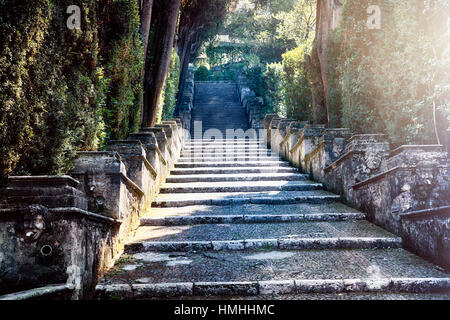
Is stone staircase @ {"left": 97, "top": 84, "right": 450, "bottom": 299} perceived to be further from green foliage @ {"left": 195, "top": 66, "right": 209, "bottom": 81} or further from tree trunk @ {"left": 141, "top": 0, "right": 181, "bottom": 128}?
green foliage @ {"left": 195, "top": 66, "right": 209, "bottom": 81}

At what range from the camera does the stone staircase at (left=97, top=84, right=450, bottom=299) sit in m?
3.08

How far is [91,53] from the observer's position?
4.45 metres

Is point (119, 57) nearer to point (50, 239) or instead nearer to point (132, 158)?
point (132, 158)

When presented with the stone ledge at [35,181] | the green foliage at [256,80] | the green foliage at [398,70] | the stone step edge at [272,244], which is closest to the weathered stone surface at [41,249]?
the stone ledge at [35,181]

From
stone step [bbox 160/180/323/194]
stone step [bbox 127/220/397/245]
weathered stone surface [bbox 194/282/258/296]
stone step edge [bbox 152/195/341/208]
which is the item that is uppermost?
stone step [bbox 160/180/323/194]

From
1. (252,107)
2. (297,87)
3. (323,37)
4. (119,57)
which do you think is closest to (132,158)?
(119,57)

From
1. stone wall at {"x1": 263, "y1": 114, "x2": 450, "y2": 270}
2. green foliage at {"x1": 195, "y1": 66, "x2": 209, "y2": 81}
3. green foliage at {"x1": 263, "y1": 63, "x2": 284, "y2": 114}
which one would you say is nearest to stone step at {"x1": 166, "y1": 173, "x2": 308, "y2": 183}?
stone wall at {"x1": 263, "y1": 114, "x2": 450, "y2": 270}

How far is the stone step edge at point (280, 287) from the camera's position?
3031 millimetres

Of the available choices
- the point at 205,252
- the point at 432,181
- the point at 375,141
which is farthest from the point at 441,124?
the point at 205,252

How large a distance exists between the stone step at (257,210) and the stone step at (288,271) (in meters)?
1.28

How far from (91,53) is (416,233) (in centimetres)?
446

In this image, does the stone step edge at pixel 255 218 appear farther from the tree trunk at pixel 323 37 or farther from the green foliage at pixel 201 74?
the green foliage at pixel 201 74

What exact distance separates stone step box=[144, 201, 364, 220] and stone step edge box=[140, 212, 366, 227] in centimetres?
5
